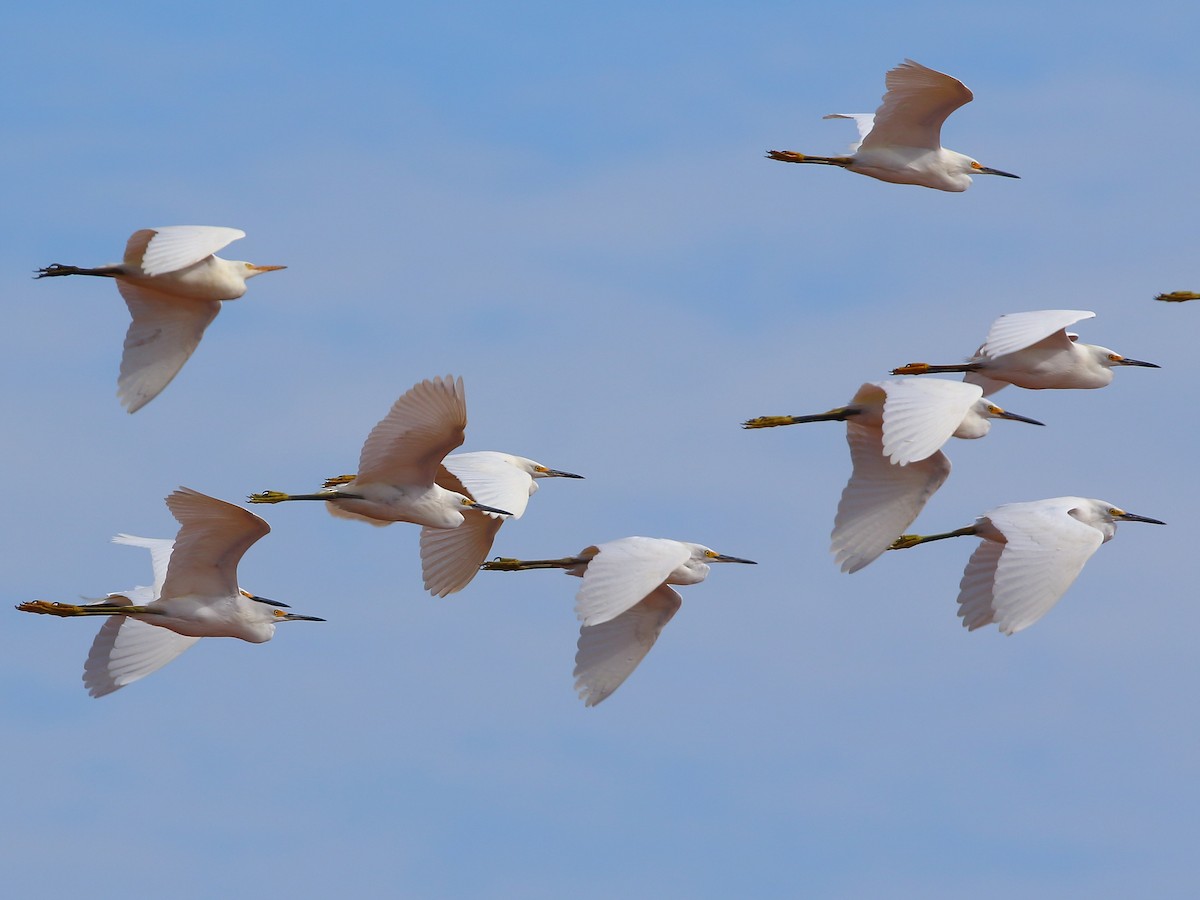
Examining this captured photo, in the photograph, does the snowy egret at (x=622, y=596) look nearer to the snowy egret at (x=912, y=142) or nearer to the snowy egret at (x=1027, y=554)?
the snowy egret at (x=1027, y=554)

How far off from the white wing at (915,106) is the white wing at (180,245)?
5.81 meters

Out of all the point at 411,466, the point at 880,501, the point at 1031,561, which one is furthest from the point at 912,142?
the point at 411,466

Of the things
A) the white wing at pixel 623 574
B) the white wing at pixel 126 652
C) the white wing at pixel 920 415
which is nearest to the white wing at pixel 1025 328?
the white wing at pixel 920 415

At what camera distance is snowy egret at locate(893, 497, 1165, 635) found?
19359mm

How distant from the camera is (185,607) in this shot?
817 inches

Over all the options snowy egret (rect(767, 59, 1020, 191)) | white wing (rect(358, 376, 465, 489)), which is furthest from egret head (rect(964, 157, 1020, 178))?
white wing (rect(358, 376, 465, 489))

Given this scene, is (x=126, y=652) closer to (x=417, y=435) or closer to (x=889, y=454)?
(x=417, y=435)

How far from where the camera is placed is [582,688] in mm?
21844

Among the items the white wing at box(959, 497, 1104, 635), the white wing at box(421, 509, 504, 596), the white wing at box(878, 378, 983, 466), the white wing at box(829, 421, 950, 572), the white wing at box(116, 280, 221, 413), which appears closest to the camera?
the white wing at box(959, 497, 1104, 635)

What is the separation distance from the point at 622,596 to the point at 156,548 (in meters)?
5.49

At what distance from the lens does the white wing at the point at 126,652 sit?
22531 millimetres

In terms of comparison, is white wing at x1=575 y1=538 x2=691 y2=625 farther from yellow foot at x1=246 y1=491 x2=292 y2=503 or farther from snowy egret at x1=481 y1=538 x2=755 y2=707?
yellow foot at x1=246 y1=491 x2=292 y2=503

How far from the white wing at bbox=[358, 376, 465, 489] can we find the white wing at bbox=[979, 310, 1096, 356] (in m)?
4.63

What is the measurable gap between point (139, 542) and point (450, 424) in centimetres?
516
